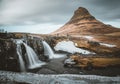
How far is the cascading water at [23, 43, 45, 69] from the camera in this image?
258 inches

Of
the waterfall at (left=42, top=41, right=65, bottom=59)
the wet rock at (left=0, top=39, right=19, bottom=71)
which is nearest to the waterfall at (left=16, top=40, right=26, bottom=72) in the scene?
the wet rock at (left=0, top=39, right=19, bottom=71)

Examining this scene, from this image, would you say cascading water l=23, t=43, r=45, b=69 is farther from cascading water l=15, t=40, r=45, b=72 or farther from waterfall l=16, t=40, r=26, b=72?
waterfall l=16, t=40, r=26, b=72

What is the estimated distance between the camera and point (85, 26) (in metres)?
7.87

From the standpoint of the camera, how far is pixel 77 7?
6422 millimetres

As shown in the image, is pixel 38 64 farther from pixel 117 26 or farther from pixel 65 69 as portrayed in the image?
pixel 117 26

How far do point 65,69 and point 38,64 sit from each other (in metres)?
0.95

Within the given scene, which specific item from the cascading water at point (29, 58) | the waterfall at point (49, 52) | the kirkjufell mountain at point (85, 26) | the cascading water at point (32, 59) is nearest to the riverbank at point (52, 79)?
the cascading water at point (29, 58)

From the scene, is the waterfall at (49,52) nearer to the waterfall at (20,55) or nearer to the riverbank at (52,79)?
the waterfall at (20,55)

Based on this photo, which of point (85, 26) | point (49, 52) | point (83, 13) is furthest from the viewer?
point (85, 26)

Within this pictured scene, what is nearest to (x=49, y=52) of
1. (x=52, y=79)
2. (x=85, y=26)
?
(x=52, y=79)

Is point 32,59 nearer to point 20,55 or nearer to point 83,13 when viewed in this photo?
point 20,55

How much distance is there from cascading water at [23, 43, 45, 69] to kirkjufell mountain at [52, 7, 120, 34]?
1042 mm

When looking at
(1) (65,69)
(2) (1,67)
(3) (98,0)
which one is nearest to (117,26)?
(3) (98,0)

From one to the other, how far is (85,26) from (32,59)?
236 cm
